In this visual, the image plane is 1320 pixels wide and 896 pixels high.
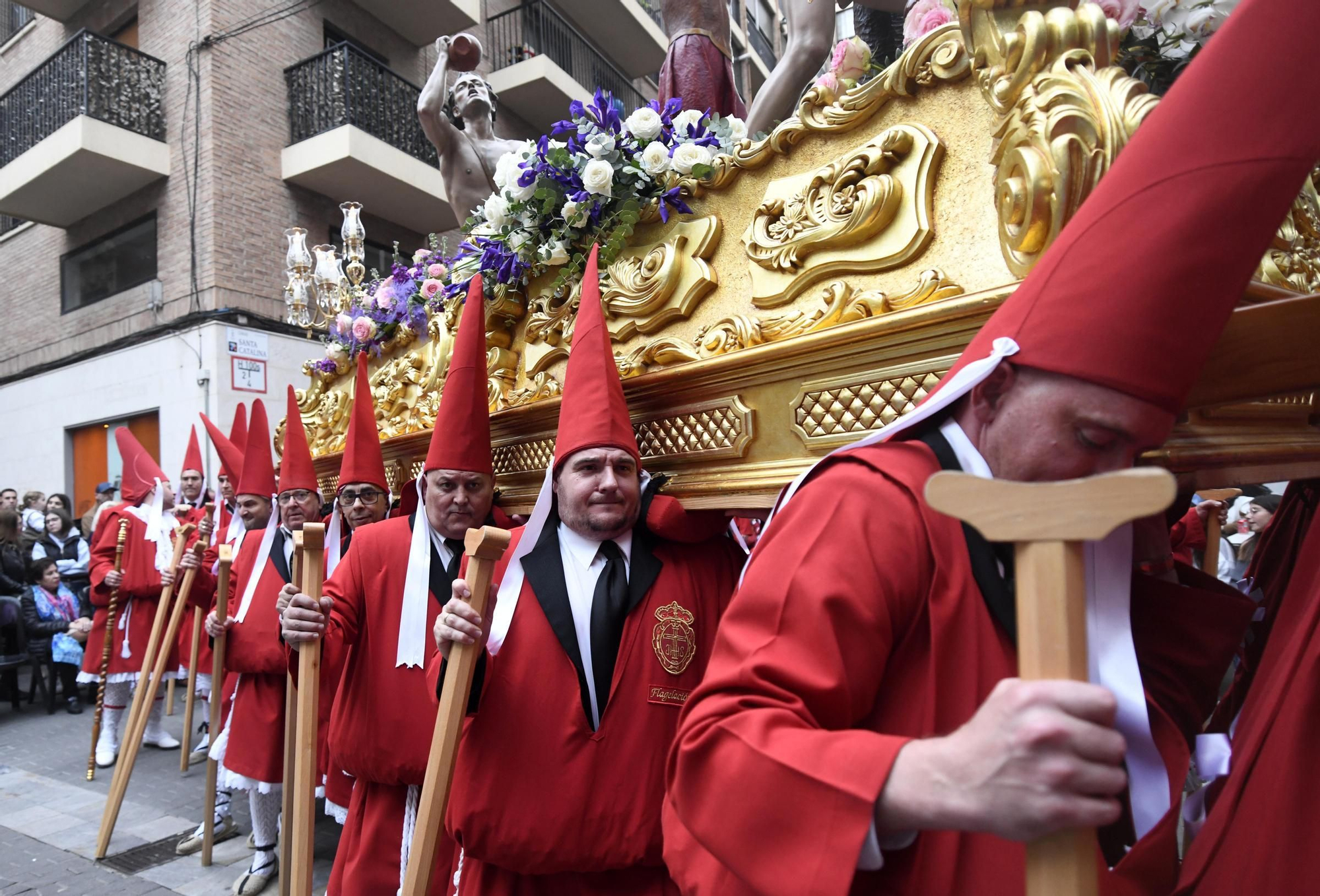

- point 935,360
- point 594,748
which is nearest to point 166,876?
point 594,748

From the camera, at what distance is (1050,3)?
1446mm

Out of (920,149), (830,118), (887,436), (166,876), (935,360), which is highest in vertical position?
(830,118)

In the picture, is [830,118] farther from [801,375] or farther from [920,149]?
[801,375]

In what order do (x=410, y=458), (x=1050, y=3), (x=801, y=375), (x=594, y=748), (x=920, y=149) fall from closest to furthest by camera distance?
(x=1050, y=3)
(x=920, y=149)
(x=801, y=375)
(x=594, y=748)
(x=410, y=458)

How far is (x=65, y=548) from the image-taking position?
845 cm

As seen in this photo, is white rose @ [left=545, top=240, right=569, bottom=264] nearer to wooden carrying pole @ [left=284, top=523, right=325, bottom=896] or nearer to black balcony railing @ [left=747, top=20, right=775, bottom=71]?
wooden carrying pole @ [left=284, top=523, right=325, bottom=896]

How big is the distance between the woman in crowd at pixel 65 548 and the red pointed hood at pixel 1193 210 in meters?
9.68

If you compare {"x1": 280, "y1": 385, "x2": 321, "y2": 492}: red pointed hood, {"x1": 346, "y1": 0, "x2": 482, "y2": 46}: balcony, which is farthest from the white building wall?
{"x1": 280, "y1": 385, "x2": 321, "y2": 492}: red pointed hood

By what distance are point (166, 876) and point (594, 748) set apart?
10.6 ft

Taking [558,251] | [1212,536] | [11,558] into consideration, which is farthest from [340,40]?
[1212,536]

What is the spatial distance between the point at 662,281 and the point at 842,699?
133 cm

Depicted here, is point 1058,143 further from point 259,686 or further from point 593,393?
point 259,686

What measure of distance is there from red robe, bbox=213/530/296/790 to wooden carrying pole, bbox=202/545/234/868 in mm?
93

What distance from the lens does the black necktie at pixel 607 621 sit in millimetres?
2166
